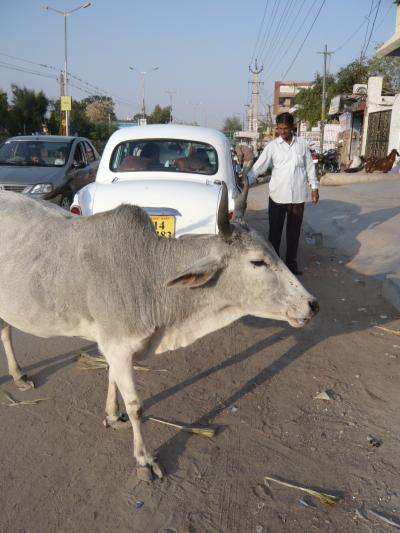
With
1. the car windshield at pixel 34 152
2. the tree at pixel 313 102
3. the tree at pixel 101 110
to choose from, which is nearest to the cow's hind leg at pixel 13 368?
the car windshield at pixel 34 152

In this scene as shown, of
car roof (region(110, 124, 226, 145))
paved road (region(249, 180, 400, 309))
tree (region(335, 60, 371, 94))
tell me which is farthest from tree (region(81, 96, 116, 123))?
car roof (region(110, 124, 226, 145))

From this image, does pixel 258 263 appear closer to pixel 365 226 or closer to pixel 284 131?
pixel 284 131

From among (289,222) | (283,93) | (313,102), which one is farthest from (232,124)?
(289,222)

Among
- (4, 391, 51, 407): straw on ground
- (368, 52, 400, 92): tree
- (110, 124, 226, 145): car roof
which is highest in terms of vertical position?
(368, 52, 400, 92): tree

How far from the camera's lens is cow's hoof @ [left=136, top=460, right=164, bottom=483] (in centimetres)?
284

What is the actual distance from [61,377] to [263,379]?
1675mm

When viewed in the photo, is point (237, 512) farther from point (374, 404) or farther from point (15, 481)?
point (374, 404)

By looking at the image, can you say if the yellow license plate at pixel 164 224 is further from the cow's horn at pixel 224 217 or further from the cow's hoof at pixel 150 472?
the cow's hoof at pixel 150 472

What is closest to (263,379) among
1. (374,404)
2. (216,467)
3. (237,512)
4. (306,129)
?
(374,404)

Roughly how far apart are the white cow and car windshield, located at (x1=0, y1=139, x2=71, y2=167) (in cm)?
702

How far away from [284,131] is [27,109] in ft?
117

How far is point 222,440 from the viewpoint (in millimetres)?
3215

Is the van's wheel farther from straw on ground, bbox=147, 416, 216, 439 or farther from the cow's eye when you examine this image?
the cow's eye

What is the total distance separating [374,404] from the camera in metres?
3.62
